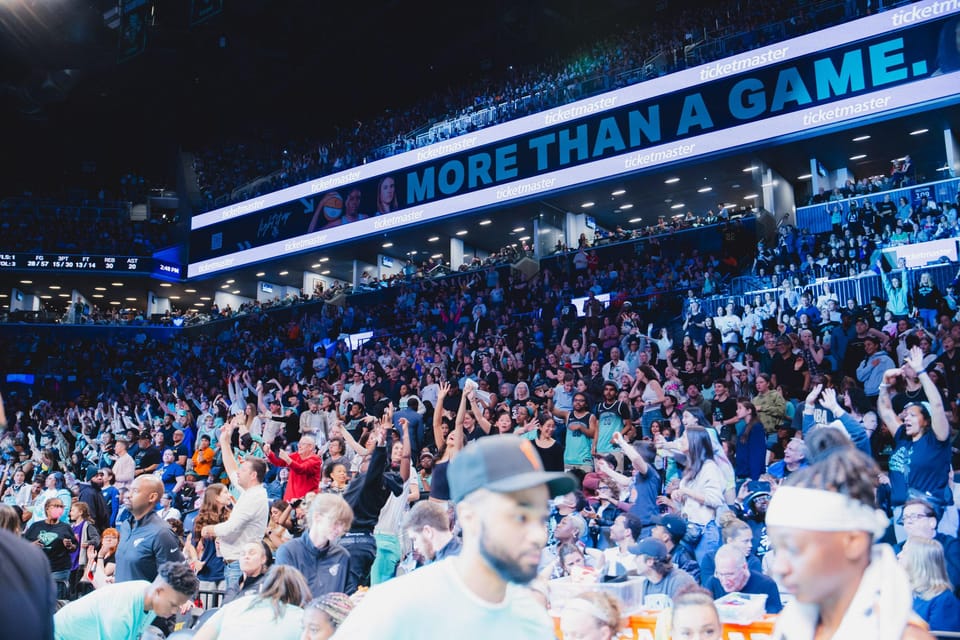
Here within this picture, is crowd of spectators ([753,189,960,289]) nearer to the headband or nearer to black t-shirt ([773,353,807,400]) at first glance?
black t-shirt ([773,353,807,400])

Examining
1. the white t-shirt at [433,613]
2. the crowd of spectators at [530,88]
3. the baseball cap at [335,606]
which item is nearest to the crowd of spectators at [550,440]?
the baseball cap at [335,606]

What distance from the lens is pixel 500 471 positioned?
212 centimetres

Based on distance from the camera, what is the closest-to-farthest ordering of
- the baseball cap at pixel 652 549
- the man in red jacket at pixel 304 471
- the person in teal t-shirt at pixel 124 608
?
the person in teal t-shirt at pixel 124 608, the baseball cap at pixel 652 549, the man in red jacket at pixel 304 471

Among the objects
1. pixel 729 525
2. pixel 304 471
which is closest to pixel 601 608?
pixel 729 525

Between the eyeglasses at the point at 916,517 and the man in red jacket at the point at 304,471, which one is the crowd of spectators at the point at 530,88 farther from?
the eyeglasses at the point at 916,517

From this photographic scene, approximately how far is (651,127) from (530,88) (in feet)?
20.1

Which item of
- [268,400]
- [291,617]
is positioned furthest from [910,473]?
[268,400]

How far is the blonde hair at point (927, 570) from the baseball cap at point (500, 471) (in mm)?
3864

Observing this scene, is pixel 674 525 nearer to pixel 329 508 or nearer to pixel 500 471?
pixel 329 508

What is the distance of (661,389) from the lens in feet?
37.2

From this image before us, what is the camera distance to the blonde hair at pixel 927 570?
4918 mm

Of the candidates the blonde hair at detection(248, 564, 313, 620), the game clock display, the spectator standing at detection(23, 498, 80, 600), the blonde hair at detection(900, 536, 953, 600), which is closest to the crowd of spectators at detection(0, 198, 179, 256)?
the game clock display

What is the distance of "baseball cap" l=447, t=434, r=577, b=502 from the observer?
6.88 feet

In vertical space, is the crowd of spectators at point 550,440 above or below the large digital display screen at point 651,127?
below
